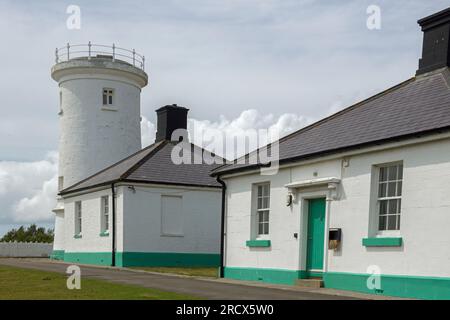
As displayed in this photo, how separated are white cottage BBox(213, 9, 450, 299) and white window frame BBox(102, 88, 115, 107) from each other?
44.7 ft

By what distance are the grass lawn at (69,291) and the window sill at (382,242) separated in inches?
170

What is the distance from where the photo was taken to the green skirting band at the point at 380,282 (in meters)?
11.7

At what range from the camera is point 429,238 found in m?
12.1

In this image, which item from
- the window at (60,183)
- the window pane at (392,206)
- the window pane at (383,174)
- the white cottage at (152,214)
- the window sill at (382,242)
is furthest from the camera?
the window at (60,183)

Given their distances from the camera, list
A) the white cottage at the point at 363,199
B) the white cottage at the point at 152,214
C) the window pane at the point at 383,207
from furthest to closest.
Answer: the white cottage at the point at 152,214
the window pane at the point at 383,207
the white cottage at the point at 363,199

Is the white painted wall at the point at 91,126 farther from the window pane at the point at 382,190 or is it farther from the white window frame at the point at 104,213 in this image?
the window pane at the point at 382,190

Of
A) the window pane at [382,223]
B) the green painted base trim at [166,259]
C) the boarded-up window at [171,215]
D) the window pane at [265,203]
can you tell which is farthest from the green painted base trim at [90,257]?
the window pane at [382,223]

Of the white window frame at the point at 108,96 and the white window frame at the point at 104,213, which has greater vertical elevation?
the white window frame at the point at 108,96

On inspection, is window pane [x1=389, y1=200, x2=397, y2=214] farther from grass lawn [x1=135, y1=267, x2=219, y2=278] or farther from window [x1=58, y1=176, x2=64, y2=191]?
window [x1=58, y1=176, x2=64, y2=191]

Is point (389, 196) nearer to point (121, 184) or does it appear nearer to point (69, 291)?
point (69, 291)

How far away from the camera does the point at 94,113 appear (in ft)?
99.7

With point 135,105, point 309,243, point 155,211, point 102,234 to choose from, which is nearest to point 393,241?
point 309,243

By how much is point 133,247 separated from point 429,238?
14.6 meters

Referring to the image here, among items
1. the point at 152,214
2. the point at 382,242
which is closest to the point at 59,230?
the point at 152,214
